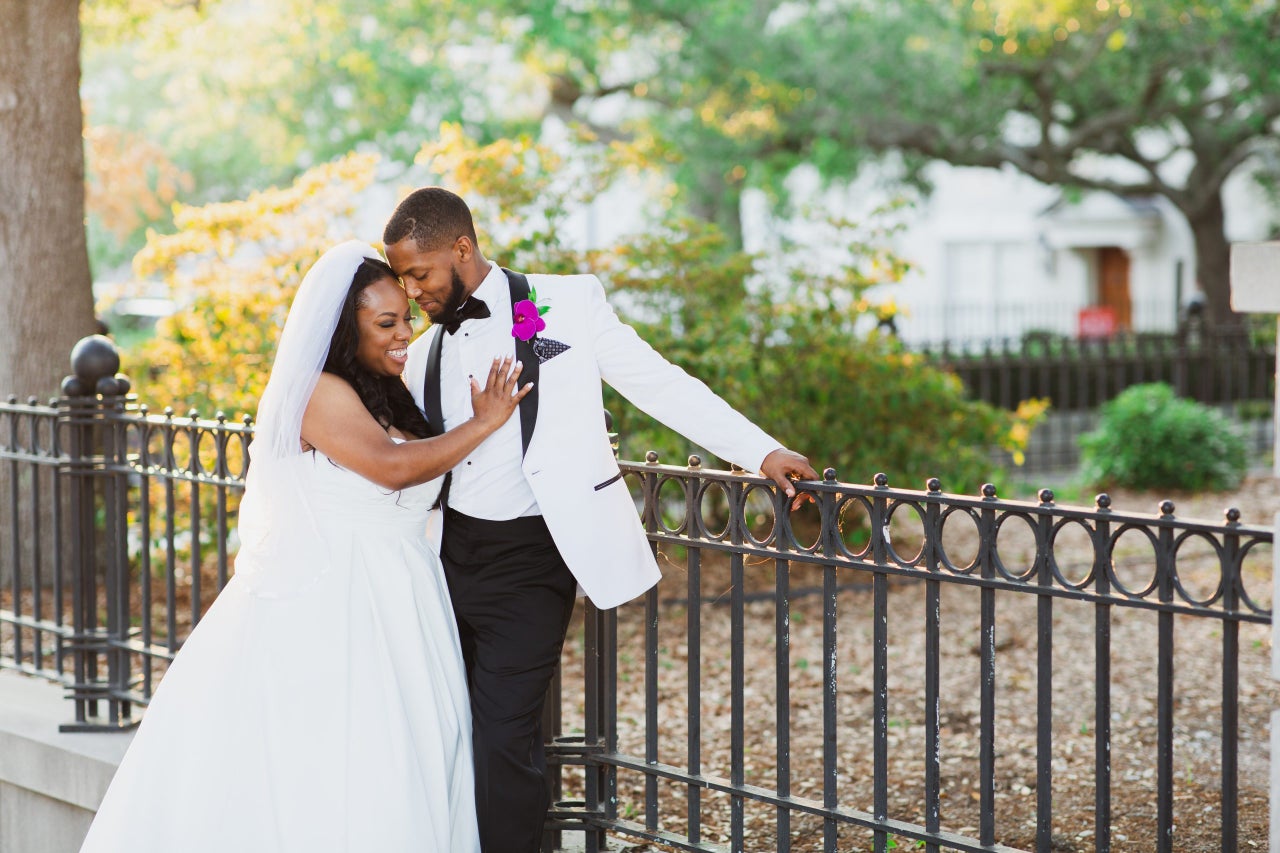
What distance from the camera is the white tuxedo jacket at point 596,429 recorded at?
3.57 metres

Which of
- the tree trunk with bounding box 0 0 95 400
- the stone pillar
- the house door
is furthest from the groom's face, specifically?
the house door

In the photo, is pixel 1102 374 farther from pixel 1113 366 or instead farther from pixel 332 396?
pixel 332 396

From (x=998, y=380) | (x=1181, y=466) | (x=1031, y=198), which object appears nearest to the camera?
(x=1181, y=466)

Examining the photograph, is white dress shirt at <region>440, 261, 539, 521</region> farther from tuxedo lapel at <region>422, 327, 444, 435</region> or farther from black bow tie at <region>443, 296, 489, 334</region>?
tuxedo lapel at <region>422, 327, 444, 435</region>

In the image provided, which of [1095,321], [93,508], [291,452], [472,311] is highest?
[1095,321]

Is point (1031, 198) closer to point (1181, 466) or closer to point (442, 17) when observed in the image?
point (442, 17)

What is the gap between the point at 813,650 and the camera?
23.6 ft

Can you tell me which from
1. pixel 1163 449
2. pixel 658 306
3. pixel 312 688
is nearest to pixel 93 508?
pixel 312 688

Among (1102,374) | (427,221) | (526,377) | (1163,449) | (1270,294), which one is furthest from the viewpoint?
(1102,374)

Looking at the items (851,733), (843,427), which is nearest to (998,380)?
(843,427)

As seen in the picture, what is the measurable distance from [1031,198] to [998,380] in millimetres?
20641

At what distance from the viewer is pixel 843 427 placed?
880 centimetres

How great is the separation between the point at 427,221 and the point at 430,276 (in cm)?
14

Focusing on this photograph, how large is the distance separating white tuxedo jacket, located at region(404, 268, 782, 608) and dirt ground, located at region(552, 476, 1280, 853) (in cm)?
128
